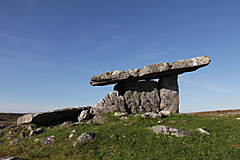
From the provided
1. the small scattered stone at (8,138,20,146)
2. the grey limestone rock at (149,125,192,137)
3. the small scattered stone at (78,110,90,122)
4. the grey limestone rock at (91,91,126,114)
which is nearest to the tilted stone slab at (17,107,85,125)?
the small scattered stone at (78,110,90,122)

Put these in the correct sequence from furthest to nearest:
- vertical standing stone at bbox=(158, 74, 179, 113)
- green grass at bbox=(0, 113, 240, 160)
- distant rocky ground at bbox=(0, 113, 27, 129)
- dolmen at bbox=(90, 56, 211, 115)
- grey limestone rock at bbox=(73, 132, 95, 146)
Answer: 1. distant rocky ground at bbox=(0, 113, 27, 129)
2. vertical standing stone at bbox=(158, 74, 179, 113)
3. dolmen at bbox=(90, 56, 211, 115)
4. grey limestone rock at bbox=(73, 132, 95, 146)
5. green grass at bbox=(0, 113, 240, 160)

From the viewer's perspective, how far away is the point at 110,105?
79.9ft

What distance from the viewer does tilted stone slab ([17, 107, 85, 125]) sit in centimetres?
2227

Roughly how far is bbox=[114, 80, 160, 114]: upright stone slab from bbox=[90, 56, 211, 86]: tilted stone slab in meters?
1.31

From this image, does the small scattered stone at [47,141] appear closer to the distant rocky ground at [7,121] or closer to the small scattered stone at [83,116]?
the small scattered stone at [83,116]

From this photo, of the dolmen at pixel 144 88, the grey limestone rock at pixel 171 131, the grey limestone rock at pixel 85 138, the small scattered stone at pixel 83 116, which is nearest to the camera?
the grey limestone rock at pixel 171 131

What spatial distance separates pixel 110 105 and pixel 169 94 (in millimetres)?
8804

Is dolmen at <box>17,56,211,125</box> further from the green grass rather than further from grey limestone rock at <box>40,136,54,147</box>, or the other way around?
the green grass


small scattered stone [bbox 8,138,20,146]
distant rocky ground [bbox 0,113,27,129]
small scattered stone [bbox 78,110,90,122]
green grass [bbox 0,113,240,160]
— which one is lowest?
small scattered stone [bbox 8,138,20,146]

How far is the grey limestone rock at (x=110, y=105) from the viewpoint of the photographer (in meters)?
24.0

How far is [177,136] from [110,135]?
4915 millimetres

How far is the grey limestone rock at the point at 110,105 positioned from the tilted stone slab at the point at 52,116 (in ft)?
7.41

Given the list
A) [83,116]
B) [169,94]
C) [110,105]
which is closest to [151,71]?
[169,94]

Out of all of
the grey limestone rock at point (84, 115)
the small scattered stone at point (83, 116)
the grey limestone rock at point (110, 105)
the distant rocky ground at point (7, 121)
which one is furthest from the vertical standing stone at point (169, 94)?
the distant rocky ground at point (7, 121)
